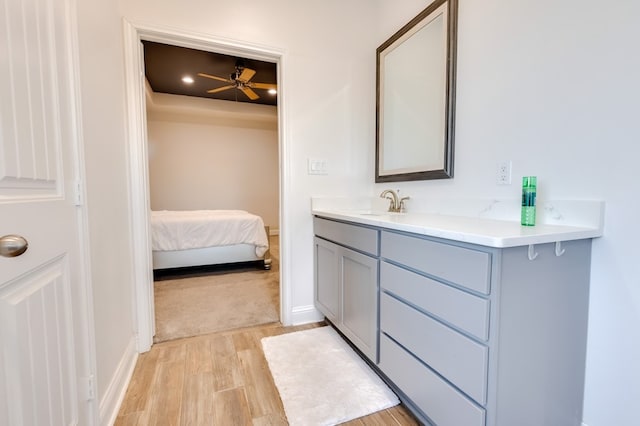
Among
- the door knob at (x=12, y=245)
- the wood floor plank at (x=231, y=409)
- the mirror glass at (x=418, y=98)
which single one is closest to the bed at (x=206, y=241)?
the mirror glass at (x=418, y=98)

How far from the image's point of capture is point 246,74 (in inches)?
143

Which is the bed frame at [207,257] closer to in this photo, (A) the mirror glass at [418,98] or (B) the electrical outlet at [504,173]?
(A) the mirror glass at [418,98]

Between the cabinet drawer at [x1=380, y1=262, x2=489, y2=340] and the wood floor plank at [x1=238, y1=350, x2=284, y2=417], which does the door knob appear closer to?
the wood floor plank at [x1=238, y1=350, x2=284, y2=417]

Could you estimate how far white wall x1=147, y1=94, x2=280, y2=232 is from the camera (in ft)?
17.9

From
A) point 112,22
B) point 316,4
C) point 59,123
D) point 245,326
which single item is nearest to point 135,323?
point 245,326

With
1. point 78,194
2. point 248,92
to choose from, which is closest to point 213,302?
point 78,194

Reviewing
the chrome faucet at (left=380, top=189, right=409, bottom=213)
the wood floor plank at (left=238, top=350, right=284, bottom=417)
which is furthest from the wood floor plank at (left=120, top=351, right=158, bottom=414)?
the chrome faucet at (left=380, top=189, right=409, bottom=213)

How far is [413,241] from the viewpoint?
1.19m

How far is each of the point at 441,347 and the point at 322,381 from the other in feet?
2.49

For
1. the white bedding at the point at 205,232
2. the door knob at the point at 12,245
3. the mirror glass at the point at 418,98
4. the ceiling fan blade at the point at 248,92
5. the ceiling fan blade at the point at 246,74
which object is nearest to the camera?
the door knob at the point at 12,245

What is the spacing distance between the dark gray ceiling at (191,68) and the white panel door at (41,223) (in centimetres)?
238

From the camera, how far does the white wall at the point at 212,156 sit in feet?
17.9

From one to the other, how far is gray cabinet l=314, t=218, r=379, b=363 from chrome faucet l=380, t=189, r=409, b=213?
1.66 ft

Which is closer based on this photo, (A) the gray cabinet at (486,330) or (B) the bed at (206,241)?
(A) the gray cabinet at (486,330)
